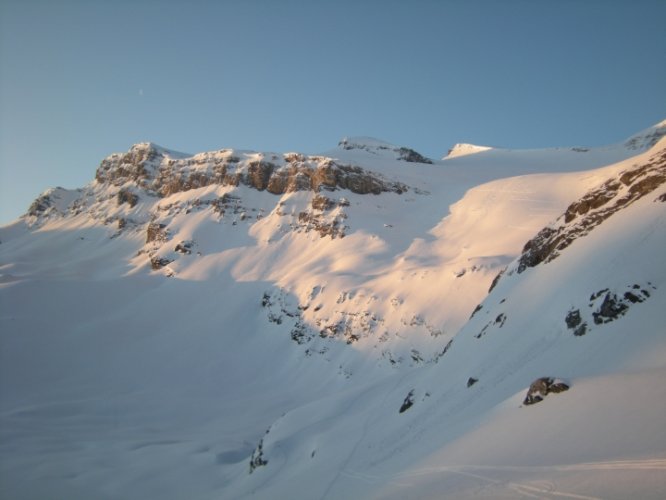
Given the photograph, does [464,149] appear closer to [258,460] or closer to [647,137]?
[647,137]

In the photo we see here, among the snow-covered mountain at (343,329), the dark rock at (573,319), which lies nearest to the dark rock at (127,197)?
the snow-covered mountain at (343,329)

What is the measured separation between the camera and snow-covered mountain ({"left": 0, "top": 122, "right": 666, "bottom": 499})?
431 inches

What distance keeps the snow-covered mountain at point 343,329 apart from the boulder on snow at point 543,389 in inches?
3.0

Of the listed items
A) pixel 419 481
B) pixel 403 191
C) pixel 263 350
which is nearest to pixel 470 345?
pixel 419 481

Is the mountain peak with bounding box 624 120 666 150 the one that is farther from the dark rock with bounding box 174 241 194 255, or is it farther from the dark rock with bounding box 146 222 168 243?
the dark rock with bounding box 146 222 168 243

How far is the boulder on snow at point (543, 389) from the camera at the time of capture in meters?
11.1

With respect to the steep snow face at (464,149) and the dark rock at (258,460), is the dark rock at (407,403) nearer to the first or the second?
the dark rock at (258,460)

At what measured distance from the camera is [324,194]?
82.1m

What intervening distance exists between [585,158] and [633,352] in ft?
324

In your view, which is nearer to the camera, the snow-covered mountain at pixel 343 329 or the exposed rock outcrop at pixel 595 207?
the snow-covered mountain at pixel 343 329

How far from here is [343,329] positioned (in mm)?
48719

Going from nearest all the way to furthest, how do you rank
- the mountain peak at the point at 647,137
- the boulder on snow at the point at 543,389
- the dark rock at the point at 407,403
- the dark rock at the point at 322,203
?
the boulder on snow at the point at 543,389, the dark rock at the point at 407,403, the dark rock at the point at 322,203, the mountain peak at the point at 647,137

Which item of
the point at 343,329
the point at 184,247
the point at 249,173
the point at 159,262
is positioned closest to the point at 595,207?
the point at 343,329

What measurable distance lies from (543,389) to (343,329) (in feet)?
125
